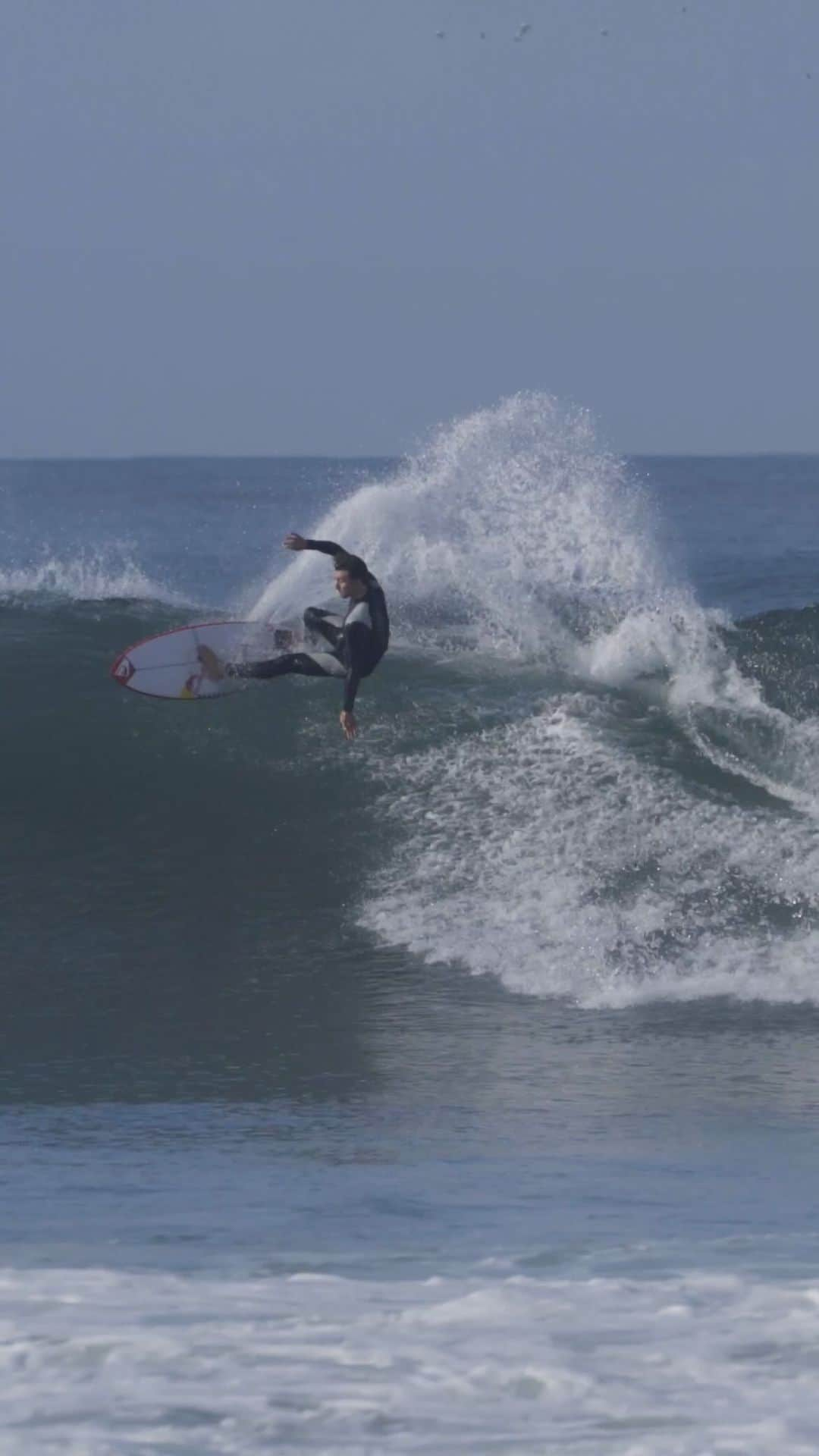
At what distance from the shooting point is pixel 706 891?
9680mm

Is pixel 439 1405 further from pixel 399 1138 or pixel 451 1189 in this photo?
pixel 399 1138

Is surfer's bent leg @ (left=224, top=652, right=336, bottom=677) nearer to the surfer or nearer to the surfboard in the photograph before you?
the surfer

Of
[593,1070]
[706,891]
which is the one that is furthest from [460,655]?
[593,1070]

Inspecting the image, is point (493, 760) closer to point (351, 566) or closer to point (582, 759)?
point (582, 759)

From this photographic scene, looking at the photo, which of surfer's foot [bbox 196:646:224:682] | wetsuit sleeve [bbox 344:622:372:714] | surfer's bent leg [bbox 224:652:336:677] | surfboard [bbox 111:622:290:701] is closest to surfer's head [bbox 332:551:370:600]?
wetsuit sleeve [bbox 344:622:372:714]

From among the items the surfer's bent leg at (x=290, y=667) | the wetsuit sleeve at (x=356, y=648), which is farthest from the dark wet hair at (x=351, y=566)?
the surfer's bent leg at (x=290, y=667)

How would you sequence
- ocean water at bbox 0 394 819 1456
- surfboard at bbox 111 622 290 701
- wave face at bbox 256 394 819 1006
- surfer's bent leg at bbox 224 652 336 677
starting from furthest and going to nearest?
surfboard at bbox 111 622 290 701, surfer's bent leg at bbox 224 652 336 677, wave face at bbox 256 394 819 1006, ocean water at bbox 0 394 819 1456

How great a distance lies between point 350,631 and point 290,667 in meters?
0.77

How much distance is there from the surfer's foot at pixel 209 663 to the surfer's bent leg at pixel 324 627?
1266mm

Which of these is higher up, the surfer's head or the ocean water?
the surfer's head

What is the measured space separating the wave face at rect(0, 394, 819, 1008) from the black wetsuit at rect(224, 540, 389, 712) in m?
1.15

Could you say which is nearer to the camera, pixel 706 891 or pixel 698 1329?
pixel 698 1329

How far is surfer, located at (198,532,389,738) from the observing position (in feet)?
31.9

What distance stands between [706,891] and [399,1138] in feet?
12.6
